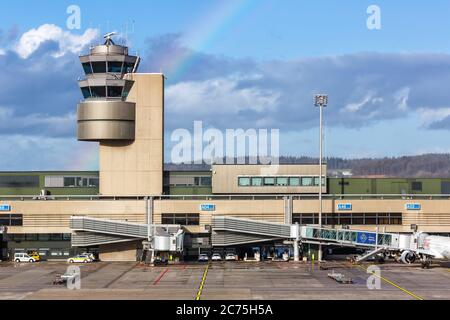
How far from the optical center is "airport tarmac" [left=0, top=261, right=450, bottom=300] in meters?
70.4

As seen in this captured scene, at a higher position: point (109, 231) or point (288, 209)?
point (288, 209)

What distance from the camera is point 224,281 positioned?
82.4 meters

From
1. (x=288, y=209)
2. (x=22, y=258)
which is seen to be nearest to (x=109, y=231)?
(x=22, y=258)

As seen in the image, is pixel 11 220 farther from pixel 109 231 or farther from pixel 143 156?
pixel 143 156

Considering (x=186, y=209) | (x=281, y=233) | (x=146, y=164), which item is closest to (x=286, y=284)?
(x=281, y=233)

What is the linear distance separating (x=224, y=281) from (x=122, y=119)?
41.8m

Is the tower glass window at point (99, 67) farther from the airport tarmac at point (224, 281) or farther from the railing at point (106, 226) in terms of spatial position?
the airport tarmac at point (224, 281)

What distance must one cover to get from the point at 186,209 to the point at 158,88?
67.8 feet

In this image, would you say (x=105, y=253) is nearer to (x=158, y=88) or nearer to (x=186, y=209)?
(x=186, y=209)

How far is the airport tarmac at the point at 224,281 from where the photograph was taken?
231 ft

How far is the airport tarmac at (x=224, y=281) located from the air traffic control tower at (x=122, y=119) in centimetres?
1582

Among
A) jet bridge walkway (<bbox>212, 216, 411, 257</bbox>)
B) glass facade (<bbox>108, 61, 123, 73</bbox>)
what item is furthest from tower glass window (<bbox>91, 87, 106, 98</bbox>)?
jet bridge walkway (<bbox>212, 216, 411, 257</bbox>)

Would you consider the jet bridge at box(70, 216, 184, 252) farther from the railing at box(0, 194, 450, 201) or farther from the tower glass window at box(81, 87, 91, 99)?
the tower glass window at box(81, 87, 91, 99)
